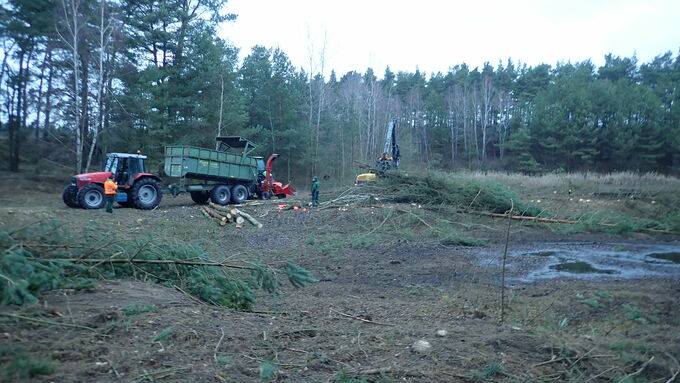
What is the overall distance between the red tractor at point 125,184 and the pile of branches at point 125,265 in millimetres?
12569

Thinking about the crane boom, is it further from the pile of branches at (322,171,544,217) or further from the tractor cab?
the tractor cab

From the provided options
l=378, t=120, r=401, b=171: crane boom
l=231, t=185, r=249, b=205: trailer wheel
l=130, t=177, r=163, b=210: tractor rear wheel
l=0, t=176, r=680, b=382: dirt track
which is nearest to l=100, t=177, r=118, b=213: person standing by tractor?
l=130, t=177, r=163, b=210: tractor rear wheel

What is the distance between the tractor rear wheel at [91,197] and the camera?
58.9 feet

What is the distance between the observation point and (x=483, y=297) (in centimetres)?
814

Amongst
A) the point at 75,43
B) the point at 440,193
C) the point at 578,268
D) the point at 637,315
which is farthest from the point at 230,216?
the point at 75,43

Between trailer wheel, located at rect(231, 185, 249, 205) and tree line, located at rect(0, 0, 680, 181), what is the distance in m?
9.24

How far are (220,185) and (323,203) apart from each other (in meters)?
5.01

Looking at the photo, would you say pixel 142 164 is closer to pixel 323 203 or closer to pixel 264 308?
pixel 323 203

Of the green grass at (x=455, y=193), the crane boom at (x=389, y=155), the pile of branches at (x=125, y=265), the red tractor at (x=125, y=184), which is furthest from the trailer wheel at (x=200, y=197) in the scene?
the pile of branches at (x=125, y=265)

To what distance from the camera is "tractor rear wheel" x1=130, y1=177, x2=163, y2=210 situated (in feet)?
63.1

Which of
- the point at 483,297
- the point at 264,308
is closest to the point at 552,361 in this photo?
the point at 483,297

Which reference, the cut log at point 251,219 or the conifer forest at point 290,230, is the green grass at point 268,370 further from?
the cut log at point 251,219

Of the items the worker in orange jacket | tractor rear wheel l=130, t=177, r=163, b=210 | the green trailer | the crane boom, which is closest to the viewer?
the worker in orange jacket

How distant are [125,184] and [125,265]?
13919 millimetres
